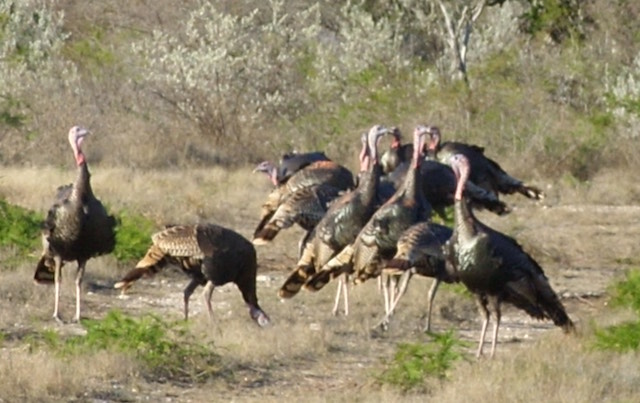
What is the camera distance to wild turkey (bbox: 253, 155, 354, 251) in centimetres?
1162

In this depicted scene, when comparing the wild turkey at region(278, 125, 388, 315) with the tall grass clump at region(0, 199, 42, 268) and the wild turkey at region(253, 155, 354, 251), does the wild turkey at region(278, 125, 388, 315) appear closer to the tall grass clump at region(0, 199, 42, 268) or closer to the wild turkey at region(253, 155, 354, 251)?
the wild turkey at region(253, 155, 354, 251)

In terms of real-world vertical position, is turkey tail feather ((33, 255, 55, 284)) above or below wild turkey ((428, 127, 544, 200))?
below

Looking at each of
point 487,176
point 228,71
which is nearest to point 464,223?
point 487,176

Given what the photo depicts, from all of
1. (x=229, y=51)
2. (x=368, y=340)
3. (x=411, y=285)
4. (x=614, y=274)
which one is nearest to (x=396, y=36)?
(x=229, y=51)

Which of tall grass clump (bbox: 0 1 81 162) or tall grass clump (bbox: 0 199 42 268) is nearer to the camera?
tall grass clump (bbox: 0 199 42 268)

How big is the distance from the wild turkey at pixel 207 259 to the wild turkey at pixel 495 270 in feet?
4.93

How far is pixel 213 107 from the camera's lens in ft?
67.5

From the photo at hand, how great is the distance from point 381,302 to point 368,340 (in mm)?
1529

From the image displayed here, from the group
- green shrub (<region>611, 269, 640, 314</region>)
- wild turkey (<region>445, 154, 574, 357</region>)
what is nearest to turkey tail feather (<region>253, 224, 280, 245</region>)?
wild turkey (<region>445, 154, 574, 357</region>)

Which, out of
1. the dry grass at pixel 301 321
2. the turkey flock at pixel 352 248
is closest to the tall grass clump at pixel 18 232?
the dry grass at pixel 301 321

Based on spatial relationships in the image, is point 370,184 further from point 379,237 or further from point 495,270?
point 495,270

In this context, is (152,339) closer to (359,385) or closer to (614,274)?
(359,385)

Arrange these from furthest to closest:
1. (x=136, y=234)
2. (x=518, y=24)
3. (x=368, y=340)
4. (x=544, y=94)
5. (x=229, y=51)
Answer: (x=518, y=24), (x=229, y=51), (x=544, y=94), (x=136, y=234), (x=368, y=340)

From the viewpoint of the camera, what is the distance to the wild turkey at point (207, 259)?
9805 mm
